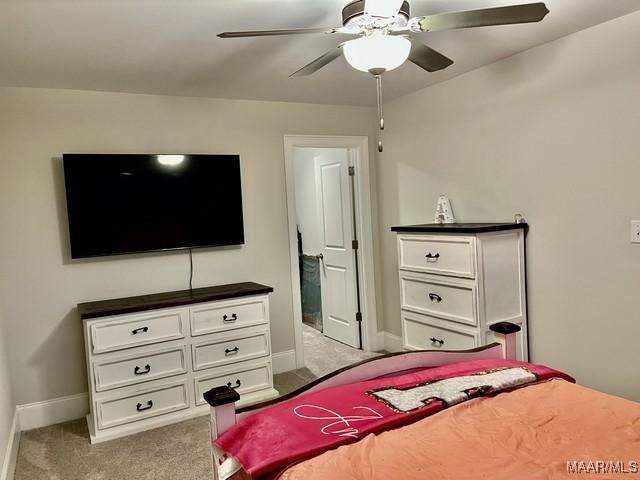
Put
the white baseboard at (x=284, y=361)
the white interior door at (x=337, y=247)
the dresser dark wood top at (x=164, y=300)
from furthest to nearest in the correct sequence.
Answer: the white interior door at (x=337, y=247)
the white baseboard at (x=284, y=361)
the dresser dark wood top at (x=164, y=300)

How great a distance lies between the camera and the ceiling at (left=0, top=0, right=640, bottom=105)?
2117 millimetres

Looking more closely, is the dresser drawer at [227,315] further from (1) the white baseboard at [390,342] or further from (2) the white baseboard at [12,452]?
(1) the white baseboard at [390,342]

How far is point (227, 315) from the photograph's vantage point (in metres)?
3.41

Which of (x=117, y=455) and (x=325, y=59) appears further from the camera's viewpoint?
(x=117, y=455)

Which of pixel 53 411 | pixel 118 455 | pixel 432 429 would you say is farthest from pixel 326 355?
pixel 432 429

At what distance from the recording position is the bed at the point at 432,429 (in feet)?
4.29

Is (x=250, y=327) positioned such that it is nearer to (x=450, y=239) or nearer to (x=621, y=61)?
(x=450, y=239)

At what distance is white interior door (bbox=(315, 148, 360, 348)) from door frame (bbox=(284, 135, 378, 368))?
0.10m

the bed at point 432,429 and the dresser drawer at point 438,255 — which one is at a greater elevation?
the dresser drawer at point 438,255

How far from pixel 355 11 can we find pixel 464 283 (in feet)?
5.88

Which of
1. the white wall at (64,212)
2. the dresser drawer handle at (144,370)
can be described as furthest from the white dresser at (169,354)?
the white wall at (64,212)

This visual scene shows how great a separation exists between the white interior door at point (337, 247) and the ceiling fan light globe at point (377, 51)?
2.51 metres

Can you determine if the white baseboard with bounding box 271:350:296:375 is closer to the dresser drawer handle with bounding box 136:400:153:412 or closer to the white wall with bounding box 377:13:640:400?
the dresser drawer handle with bounding box 136:400:153:412

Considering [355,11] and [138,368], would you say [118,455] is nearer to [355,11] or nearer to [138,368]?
[138,368]
